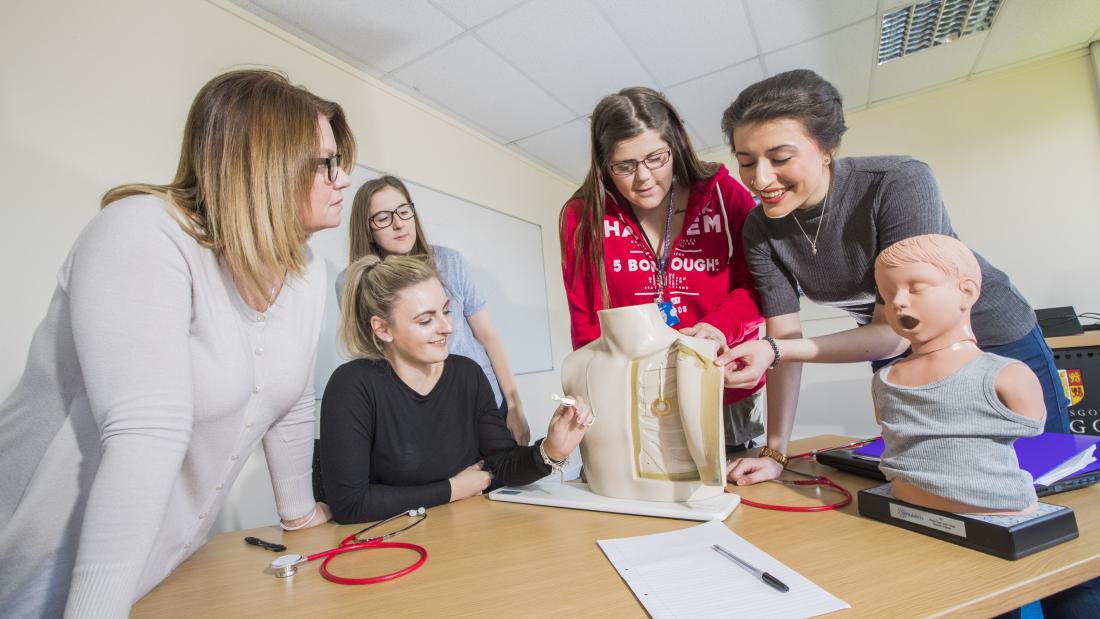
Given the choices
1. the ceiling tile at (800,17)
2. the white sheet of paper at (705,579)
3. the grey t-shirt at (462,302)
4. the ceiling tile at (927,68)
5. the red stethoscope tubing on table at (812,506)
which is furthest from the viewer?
the ceiling tile at (927,68)

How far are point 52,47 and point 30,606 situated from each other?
82.0 inches

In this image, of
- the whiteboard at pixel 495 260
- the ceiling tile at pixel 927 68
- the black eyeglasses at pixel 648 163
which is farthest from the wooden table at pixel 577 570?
the ceiling tile at pixel 927 68

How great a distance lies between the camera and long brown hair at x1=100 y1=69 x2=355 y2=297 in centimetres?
92

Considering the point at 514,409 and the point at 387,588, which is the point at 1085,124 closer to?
the point at 514,409

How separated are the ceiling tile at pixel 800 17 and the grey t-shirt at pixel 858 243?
2.30 metres

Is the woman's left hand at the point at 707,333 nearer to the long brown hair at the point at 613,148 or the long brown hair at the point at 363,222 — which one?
the long brown hair at the point at 613,148

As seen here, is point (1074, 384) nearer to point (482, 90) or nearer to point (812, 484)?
point (812, 484)

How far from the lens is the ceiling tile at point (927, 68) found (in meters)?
3.69

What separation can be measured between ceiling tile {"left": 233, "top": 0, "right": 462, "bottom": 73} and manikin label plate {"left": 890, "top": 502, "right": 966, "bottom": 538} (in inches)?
113

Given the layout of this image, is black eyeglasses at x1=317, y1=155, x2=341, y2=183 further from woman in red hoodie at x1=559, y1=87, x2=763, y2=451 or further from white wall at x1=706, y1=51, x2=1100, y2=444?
white wall at x1=706, y1=51, x2=1100, y2=444

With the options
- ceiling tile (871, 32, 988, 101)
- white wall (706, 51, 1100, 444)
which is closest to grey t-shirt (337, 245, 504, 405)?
ceiling tile (871, 32, 988, 101)

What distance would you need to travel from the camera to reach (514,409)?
1.93 meters

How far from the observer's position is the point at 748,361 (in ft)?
3.72

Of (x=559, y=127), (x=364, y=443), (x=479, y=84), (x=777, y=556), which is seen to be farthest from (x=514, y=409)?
(x=559, y=127)
